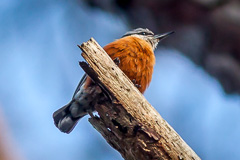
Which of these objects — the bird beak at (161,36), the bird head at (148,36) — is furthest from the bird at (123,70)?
the bird head at (148,36)

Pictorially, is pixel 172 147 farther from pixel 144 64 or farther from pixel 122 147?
pixel 144 64

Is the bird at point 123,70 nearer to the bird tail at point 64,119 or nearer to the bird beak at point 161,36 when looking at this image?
the bird tail at point 64,119

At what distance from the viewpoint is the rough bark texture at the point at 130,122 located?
2.37m

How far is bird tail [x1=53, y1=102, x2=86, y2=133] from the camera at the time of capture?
3.16 m

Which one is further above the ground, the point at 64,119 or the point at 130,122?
the point at 64,119

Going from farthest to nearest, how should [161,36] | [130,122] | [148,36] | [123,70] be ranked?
1. [148,36]
2. [161,36]
3. [123,70]
4. [130,122]

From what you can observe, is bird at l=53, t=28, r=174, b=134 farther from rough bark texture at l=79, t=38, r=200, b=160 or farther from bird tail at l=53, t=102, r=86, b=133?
rough bark texture at l=79, t=38, r=200, b=160

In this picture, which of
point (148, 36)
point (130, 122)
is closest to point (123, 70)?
point (130, 122)

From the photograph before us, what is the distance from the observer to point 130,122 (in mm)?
2393

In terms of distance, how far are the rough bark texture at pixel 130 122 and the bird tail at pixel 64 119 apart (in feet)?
2.49

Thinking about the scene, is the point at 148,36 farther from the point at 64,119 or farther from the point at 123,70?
the point at 64,119

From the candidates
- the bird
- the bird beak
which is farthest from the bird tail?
the bird beak

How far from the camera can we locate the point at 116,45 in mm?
3217

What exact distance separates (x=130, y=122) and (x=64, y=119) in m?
0.94
